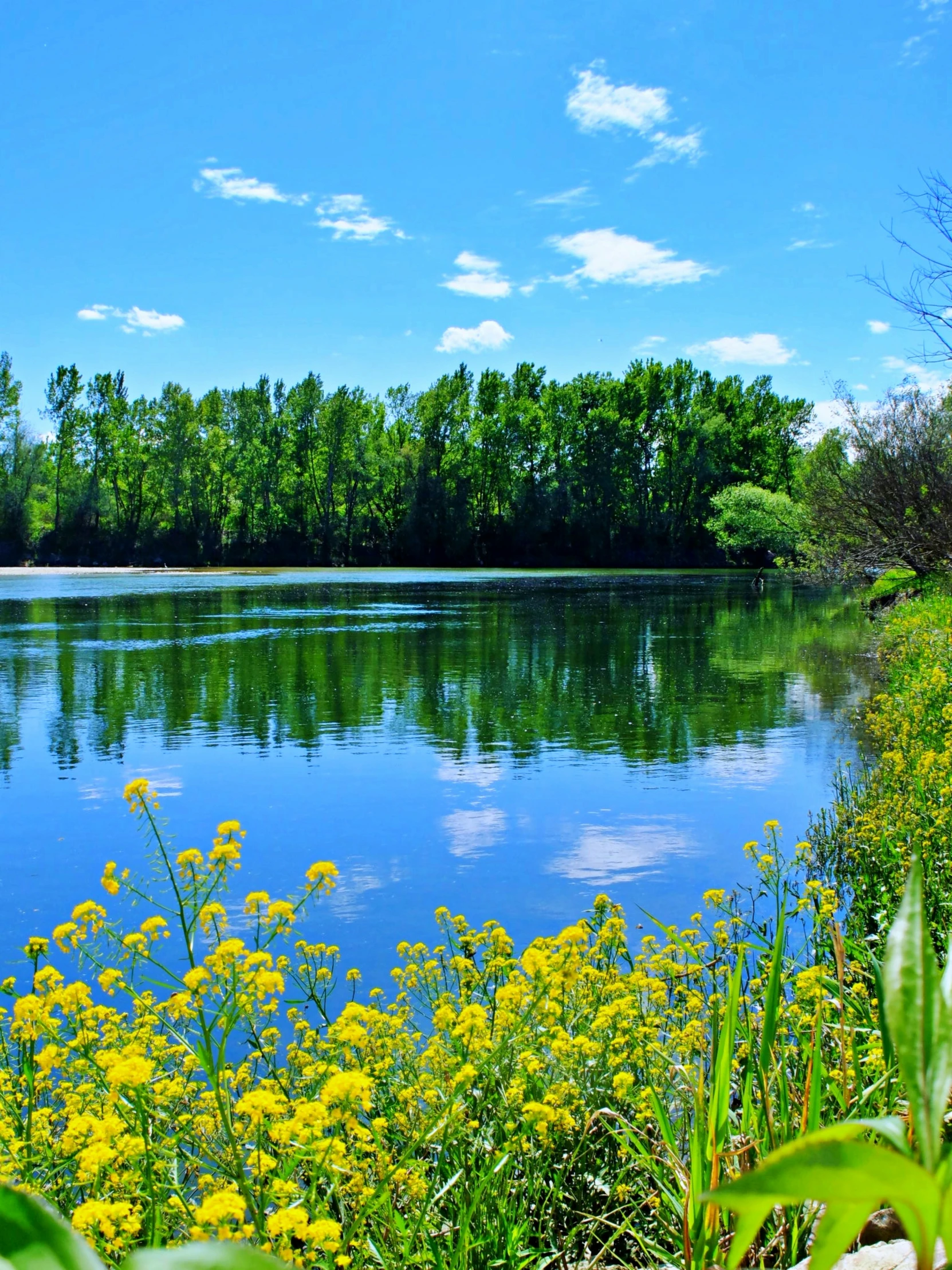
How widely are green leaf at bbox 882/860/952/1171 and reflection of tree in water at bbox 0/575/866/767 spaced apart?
12409 millimetres

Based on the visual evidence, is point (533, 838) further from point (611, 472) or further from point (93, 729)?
point (611, 472)

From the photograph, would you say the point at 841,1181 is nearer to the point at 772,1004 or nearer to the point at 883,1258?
the point at 772,1004

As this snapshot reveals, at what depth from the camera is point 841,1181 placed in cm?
48

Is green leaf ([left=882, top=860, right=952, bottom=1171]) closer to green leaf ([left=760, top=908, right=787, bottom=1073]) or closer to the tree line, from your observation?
green leaf ([left=760, top=908, right=787, bottom=1073])

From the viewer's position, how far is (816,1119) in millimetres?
2807

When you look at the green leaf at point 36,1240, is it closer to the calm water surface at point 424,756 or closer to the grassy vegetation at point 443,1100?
the grassy vegetation at point 443,1100

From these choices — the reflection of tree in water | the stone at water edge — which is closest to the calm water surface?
the reflection of tree in water

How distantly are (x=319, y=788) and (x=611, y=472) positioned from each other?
A: 8340 centimetres

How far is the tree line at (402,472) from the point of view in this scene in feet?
297

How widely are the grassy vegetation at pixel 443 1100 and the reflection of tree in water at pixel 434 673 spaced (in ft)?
28.1

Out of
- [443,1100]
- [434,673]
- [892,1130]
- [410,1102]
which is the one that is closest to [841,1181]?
[892,1130]

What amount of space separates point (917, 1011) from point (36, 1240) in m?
0.48

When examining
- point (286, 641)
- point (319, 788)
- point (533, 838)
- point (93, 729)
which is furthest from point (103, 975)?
point (286, 641)

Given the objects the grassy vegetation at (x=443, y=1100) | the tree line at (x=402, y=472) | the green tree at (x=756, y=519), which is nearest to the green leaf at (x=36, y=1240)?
the grassy vegetation at (x=443, y=1100)
